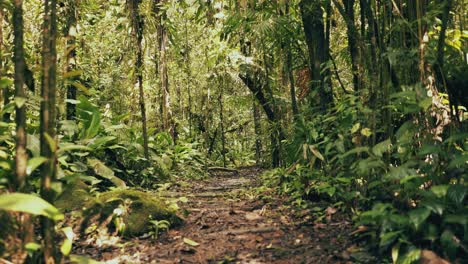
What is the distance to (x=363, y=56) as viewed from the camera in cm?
417

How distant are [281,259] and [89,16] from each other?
8.86m

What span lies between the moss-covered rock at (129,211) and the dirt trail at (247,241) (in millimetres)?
173

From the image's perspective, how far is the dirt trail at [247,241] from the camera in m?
3.18

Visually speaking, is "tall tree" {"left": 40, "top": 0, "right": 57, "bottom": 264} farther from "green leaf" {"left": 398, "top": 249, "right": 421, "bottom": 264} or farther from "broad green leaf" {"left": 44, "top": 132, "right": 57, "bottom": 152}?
Result: "green leaf" {"left": 398, "top": 249, "right": 421, "bottom": 264}

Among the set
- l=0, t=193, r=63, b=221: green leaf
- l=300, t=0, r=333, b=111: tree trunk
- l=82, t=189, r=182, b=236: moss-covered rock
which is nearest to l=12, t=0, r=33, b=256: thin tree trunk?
l=0, t=193, r=63, b=221: green leaf

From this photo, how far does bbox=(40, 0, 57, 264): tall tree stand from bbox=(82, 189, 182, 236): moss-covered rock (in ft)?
4.77

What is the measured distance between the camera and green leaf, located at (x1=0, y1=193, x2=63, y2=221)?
2078mm

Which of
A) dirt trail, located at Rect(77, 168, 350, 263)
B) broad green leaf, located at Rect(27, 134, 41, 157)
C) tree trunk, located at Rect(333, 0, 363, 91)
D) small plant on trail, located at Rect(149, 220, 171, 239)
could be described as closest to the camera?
dirt trail, located at Rect(77, 168, 350, 263)

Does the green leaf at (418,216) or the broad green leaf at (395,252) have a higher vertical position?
the green leaf at (418,216)

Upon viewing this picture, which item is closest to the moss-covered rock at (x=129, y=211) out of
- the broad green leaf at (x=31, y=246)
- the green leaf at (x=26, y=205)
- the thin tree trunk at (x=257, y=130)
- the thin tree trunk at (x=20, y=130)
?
the thin tree trunk at (x=20, y=130)

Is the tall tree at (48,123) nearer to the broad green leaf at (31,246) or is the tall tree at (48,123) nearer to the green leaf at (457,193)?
the broad green leaf at (31,246)

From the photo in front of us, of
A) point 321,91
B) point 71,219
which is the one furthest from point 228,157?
point 71,219

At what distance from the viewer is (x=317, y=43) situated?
18.3 ft

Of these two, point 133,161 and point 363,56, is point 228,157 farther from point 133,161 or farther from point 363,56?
point 363,56
